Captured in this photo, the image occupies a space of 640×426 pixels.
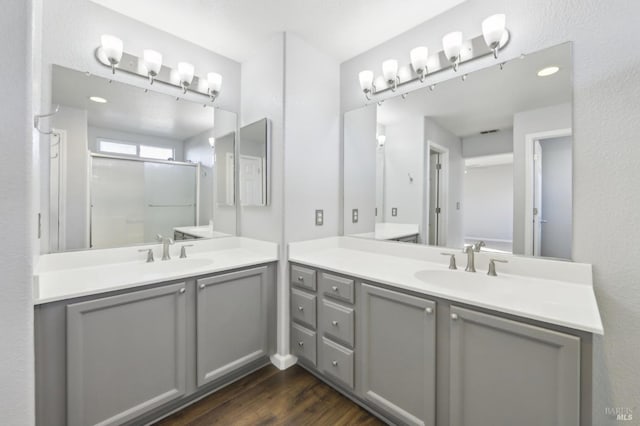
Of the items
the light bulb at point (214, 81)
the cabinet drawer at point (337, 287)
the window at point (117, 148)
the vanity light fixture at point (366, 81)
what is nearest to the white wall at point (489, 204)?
the cabinet drawer at point (337, 287)

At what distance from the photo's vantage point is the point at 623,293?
1.16m

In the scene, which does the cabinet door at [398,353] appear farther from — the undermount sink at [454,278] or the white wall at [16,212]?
the white wall at [16,212]

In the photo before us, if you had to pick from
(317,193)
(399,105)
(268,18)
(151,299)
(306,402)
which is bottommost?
(306,402)

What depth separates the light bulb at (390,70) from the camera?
1.92 metres

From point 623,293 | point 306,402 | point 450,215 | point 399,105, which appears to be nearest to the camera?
point 623,293

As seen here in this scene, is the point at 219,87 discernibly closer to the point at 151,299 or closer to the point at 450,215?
the point at 151,299

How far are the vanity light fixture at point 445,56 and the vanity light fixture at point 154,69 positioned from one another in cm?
127

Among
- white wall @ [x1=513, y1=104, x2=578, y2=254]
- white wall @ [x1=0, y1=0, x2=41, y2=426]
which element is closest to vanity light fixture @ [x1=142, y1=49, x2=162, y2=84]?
white wall @ [x1=0, y1=0, x2=41, y2=426]

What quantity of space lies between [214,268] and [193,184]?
873 millimetres

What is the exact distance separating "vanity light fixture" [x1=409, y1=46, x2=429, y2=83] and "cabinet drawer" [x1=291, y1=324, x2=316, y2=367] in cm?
197

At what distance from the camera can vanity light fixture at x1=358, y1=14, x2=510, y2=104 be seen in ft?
4.75

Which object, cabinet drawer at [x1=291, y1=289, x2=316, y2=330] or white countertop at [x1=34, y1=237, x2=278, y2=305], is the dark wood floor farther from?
white countertop at [x1=34, y1=237, x2=278, y2=305]

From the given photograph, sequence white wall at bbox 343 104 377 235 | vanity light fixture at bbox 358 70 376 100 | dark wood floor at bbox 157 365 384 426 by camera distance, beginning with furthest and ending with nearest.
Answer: white wall at bbox 343 104 377 235, vanity light fixture at bbox 358 70 376 100, dark wood floor at bbox 157 365 384 426

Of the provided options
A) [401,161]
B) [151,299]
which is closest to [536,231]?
[401,161]
